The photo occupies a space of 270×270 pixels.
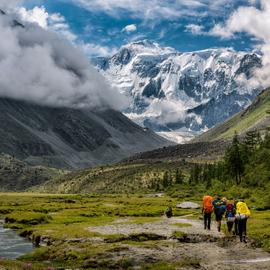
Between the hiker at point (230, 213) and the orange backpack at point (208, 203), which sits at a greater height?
the orange backpack at point (208, 203)

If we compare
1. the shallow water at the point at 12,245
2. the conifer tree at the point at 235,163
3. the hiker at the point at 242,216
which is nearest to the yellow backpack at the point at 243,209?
the hiker at the point at 242,216

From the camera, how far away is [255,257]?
4562cm

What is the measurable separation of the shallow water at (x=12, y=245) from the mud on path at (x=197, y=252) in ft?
35.4

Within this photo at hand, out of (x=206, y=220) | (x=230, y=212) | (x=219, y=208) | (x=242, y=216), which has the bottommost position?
(x=206, y=220)

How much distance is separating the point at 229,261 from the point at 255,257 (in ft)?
10.9

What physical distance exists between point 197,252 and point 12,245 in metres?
29.6

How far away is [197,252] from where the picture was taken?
160ft

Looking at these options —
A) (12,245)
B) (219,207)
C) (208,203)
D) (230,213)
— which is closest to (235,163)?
(219,207)

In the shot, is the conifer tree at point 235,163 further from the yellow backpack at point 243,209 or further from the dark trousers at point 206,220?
the yellow backpack at point 243,209

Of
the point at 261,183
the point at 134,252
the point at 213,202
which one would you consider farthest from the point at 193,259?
the point at 261,183

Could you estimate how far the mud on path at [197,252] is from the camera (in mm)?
42250

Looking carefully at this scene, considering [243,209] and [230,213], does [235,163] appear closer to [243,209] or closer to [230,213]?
[230,213]

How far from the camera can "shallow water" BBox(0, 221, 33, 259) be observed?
2286 inches

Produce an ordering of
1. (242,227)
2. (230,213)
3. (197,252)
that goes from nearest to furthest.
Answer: (197,252) < (242,227) < (230,213)
